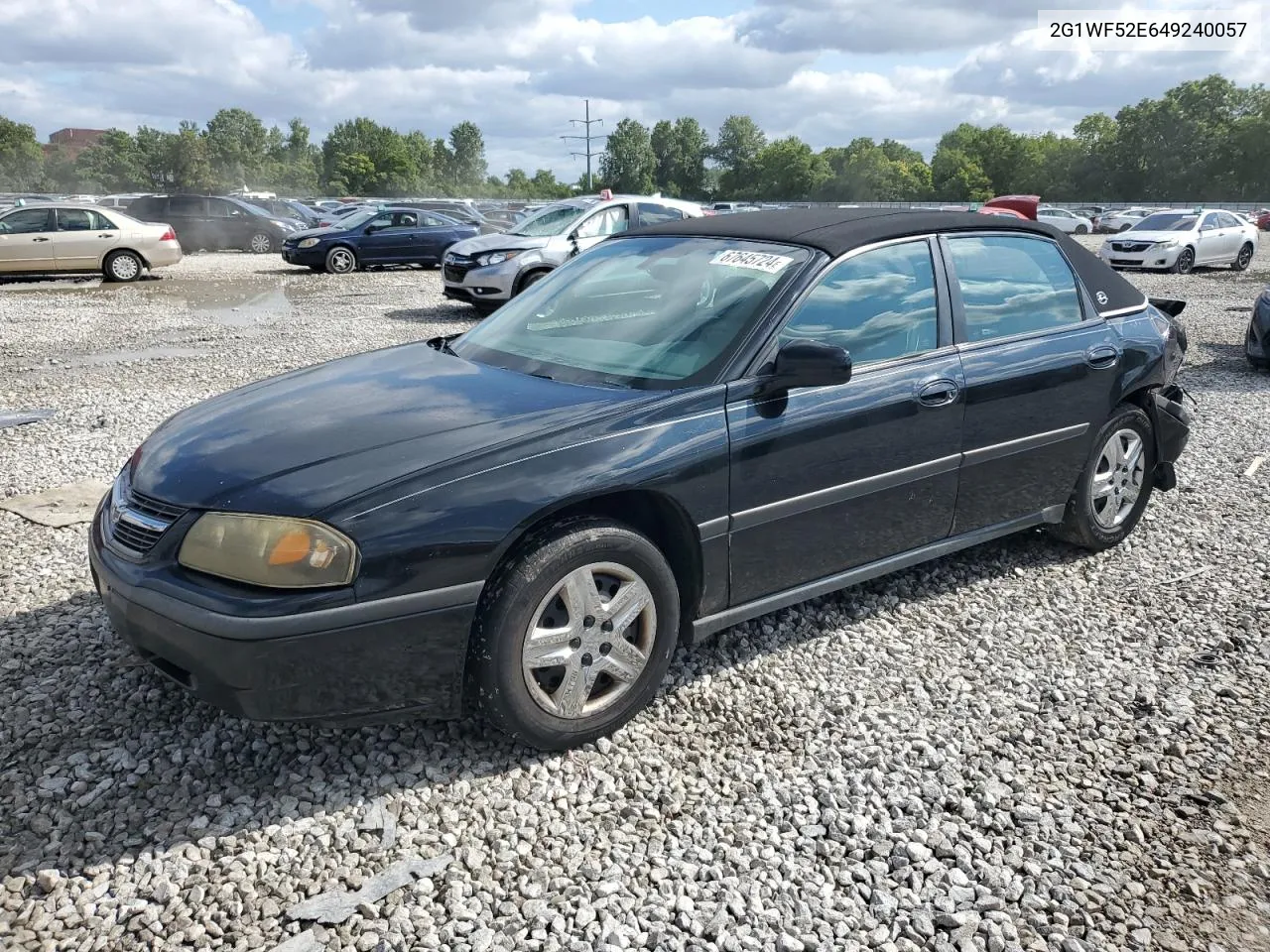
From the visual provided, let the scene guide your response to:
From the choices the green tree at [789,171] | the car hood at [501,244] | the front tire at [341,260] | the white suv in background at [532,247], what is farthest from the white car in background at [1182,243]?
the green tree at [789,171]

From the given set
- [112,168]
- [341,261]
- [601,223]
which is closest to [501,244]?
[601,223]

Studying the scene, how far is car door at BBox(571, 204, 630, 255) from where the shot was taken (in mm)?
13219

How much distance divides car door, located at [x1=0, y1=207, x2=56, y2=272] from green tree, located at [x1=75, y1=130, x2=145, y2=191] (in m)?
71.3

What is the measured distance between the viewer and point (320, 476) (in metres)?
2.73

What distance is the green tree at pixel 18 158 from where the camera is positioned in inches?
2904

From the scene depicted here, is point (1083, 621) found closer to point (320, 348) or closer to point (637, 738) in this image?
point (637, 738)

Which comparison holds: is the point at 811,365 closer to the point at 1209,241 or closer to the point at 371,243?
the point at 371,243

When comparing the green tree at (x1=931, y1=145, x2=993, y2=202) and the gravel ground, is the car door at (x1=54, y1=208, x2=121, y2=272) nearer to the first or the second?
the gravel ground

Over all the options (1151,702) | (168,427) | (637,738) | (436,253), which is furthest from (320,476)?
(436,253)

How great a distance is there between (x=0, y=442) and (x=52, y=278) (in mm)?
13604

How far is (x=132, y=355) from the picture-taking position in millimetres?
10281

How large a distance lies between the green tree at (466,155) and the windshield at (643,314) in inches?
5434

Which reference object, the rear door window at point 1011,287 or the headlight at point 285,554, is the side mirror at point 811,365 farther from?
the headlight at point 285,554

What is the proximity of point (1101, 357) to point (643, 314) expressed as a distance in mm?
2168
